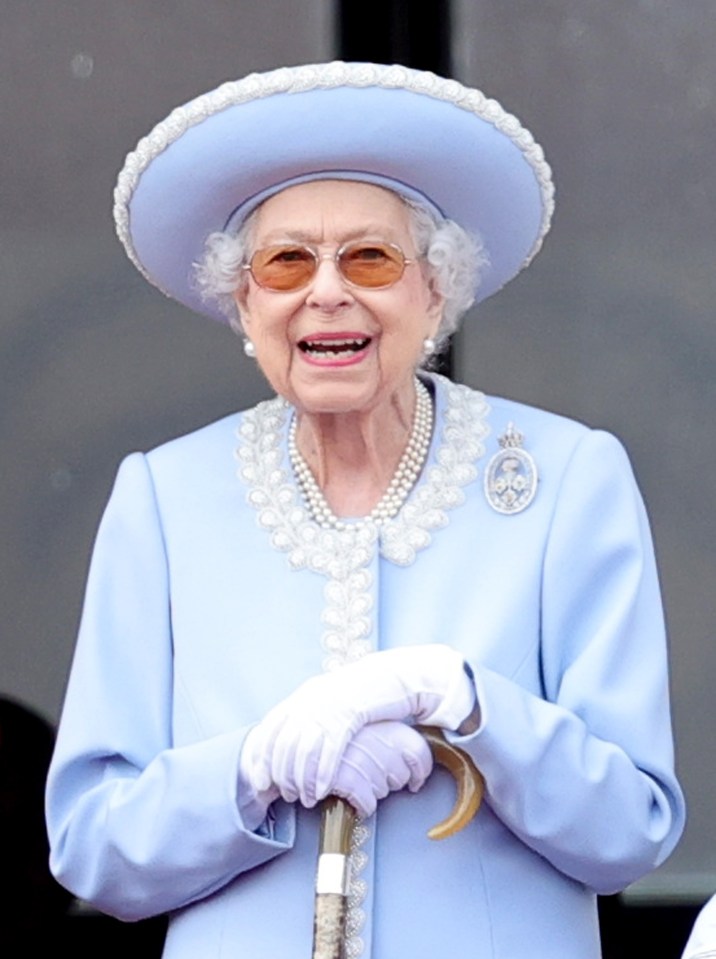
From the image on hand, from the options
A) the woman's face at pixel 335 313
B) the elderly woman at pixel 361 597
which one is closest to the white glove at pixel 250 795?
the elderly woman at pixel 361 597

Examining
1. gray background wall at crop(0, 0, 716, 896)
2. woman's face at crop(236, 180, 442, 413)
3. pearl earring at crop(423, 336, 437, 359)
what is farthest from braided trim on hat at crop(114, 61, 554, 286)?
gray background wall at crop(0, 0, 716, 896)

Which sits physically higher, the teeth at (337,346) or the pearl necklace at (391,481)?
the teeth at (337,346)

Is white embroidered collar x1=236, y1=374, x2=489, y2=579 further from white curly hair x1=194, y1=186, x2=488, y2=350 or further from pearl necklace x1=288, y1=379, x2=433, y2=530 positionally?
white curly hair x1=194, y1=186, x2=488, y2=350

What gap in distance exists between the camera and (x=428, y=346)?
13.3 feet

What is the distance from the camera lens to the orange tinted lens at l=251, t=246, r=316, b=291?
154 inches

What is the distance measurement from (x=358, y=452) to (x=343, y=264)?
0.97 feet

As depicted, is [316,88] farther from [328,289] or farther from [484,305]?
[484,305]

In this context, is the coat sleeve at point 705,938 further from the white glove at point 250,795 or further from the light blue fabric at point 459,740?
the white glove at point 250,795

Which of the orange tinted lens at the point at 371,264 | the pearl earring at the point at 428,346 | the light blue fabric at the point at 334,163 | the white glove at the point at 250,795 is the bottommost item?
the white glove at the point at 250,795

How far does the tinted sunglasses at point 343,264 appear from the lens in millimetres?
3896

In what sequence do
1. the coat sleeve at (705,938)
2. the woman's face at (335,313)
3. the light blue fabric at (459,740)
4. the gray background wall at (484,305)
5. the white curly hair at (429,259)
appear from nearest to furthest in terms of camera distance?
the coat sleeve at (705,938)
the light blue fabric at (459,740)
the woman's face at (335,313)
the white curly hair at (429,259)
the gray background wall at (484,305)

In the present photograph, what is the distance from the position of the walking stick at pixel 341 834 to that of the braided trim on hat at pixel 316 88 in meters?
0.85

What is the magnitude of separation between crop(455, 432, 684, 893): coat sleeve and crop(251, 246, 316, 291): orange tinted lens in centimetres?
44

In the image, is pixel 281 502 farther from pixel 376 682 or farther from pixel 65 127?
pixel 65 127
